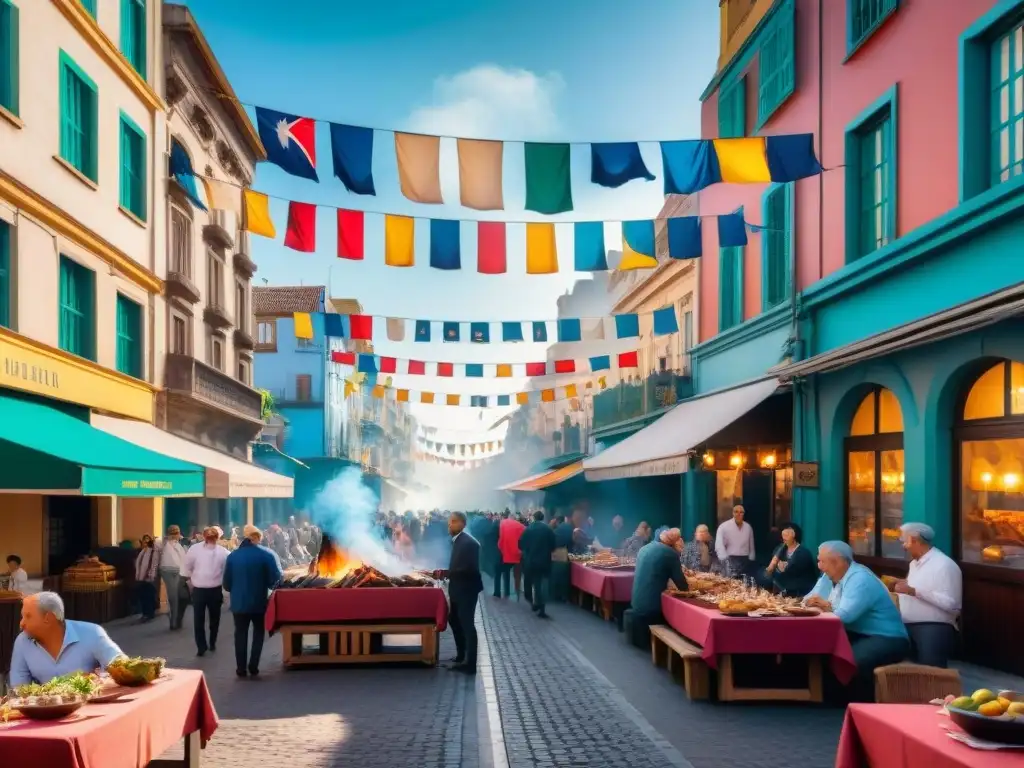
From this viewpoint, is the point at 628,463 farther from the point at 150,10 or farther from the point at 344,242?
the point at 150,10

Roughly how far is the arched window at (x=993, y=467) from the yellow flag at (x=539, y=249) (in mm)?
6458

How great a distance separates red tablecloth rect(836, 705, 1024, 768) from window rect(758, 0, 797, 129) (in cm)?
1418

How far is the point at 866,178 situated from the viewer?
51.7 ft

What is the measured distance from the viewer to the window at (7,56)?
1461 cm

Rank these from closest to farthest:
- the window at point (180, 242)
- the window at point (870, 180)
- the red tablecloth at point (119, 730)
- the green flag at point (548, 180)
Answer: the red tablecloth at point (119, 730) < the green flag at point (548, 180) < the window at point (870, 180) < the window at point (180, 242)

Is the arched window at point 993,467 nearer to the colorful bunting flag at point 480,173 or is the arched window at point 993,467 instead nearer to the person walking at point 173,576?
the colorful bunting flag at point 480,173

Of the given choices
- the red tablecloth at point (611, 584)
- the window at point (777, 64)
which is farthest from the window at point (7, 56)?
the window at point (777, 64)

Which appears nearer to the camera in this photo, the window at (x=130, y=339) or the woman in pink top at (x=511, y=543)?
the window at (x=130, y=339)

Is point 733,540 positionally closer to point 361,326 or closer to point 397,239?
point 397,239

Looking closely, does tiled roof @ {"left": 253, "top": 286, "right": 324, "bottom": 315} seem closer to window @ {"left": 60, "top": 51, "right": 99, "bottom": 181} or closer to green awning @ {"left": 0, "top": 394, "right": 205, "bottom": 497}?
window @ {"left": 60, "top": 51, "right": 99, "bottom": 181}

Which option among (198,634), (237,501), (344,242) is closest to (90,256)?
(344,242)

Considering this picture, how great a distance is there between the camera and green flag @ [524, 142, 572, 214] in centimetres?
1364

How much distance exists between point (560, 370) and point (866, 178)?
16784 millimetres

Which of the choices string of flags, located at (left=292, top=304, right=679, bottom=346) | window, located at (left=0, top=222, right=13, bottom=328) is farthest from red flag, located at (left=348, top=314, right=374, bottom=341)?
window, located at (left=0, top=222, right=13, bottom=328)
